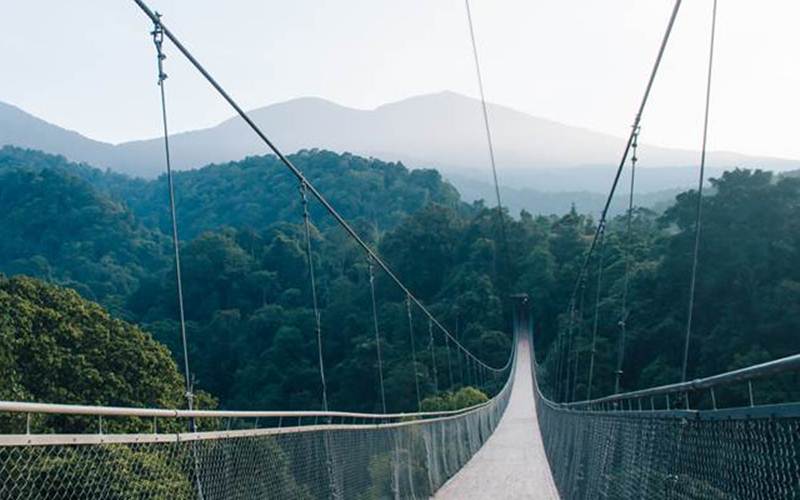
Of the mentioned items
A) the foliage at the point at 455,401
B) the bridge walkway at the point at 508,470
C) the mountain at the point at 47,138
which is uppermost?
the mountain at the point at 47,138

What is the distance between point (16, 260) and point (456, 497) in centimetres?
4603

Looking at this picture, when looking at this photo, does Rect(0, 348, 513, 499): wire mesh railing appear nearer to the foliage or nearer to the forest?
the forest

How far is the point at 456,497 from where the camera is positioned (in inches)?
468

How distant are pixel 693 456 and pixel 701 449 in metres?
0.16

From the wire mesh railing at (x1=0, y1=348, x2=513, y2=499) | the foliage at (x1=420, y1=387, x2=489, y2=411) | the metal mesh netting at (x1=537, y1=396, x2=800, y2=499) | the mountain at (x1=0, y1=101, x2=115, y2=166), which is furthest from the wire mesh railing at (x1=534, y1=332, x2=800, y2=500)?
the mountain at (x1=0, y1=101, x2=115, y2=166)

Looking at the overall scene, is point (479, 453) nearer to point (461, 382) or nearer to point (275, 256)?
point (461, 382)

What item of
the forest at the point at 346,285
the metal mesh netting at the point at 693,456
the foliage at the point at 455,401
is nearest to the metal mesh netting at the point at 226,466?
the metal mesh netting at the point at 693,456

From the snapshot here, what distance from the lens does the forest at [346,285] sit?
2586 centimetres

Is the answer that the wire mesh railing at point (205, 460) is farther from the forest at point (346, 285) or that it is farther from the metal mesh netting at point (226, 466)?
the forest at point (346, 285)

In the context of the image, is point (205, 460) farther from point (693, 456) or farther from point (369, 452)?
point (369, 452)

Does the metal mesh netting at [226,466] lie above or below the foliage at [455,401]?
above

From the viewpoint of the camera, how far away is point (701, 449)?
10.8 ft

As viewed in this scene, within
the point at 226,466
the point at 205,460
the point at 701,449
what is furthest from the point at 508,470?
the point at 701,449

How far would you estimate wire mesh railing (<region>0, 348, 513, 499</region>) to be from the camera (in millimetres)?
2752
